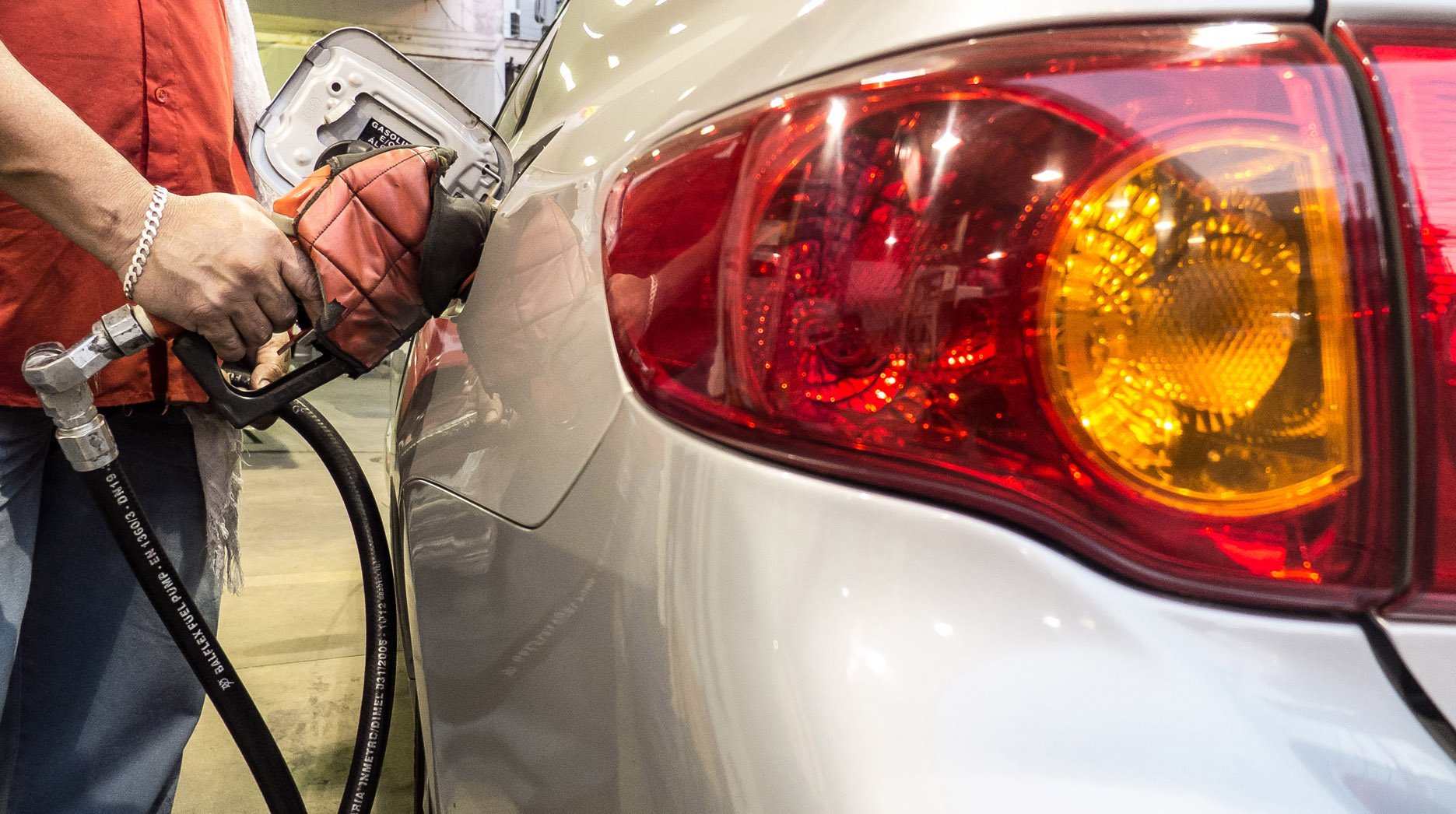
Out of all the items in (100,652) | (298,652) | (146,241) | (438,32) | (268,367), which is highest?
(146,241)

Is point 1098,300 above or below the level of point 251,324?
above

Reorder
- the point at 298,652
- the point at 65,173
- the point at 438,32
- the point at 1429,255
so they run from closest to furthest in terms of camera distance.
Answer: the point at 1429,255, the point at 65,173, the point at 298,652, the point at 438,32

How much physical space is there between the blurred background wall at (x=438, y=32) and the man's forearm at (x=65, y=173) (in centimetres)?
663

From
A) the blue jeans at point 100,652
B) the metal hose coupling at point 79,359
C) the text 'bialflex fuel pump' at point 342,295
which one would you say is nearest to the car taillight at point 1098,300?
the text 'bialflex fuel pump' at point 342,295

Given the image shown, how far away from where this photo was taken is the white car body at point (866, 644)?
426 mm

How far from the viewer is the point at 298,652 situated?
100.0 inches

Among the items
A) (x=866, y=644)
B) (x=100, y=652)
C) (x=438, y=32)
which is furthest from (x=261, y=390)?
(x=438, y=32)

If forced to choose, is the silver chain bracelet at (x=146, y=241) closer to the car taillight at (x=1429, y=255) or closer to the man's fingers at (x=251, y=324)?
the man's fingers at (x=251, y=324)

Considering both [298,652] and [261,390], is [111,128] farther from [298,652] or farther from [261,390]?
[298,652]

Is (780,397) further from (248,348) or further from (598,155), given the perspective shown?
(248,348)

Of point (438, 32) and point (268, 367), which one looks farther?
point (438, 32)

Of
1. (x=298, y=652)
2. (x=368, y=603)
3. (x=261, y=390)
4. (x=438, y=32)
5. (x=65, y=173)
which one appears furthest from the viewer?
(x=438, y=32)

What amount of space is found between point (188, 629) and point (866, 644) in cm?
105

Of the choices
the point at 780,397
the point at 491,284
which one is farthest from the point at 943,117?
the point at 491,284
